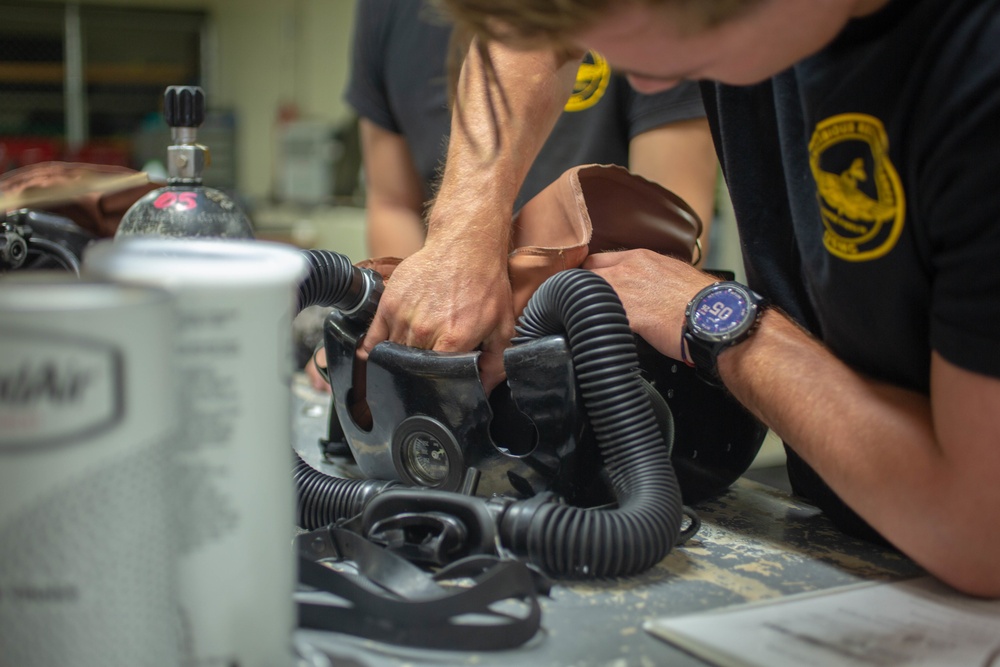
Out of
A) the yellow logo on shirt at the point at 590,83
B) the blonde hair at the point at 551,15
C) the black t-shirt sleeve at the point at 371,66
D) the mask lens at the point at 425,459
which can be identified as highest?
the black t-shirt sleeve at the point at 371,66

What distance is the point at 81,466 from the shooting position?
1.19ft

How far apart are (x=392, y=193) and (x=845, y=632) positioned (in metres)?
1.54

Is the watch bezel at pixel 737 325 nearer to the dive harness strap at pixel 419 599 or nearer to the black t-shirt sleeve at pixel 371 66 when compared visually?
the dive harness strap at pixel 419 599

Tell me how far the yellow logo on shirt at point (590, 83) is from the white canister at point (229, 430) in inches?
43.0

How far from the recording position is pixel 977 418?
619mm

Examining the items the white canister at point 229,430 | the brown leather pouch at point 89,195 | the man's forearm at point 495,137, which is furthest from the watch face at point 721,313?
the brown leather pouch at point 89,195

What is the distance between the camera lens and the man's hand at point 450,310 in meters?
0.86

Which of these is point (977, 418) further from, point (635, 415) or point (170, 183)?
point (170, 183)

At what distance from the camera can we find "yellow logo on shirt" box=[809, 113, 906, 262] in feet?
2.21

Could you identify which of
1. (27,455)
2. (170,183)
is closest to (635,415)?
(27,455)

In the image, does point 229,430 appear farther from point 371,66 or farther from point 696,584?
point 371,66

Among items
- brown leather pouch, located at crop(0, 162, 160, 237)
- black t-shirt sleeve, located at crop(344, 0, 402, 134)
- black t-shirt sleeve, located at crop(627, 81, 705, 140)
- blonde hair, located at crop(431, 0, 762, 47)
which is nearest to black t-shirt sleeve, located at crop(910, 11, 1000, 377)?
blonde hair, located at crop(431, 0, 762, 47)

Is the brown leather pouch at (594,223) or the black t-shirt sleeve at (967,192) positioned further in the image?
the brown leather pouch at (594,223)

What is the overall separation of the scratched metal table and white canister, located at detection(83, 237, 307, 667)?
124 mm
